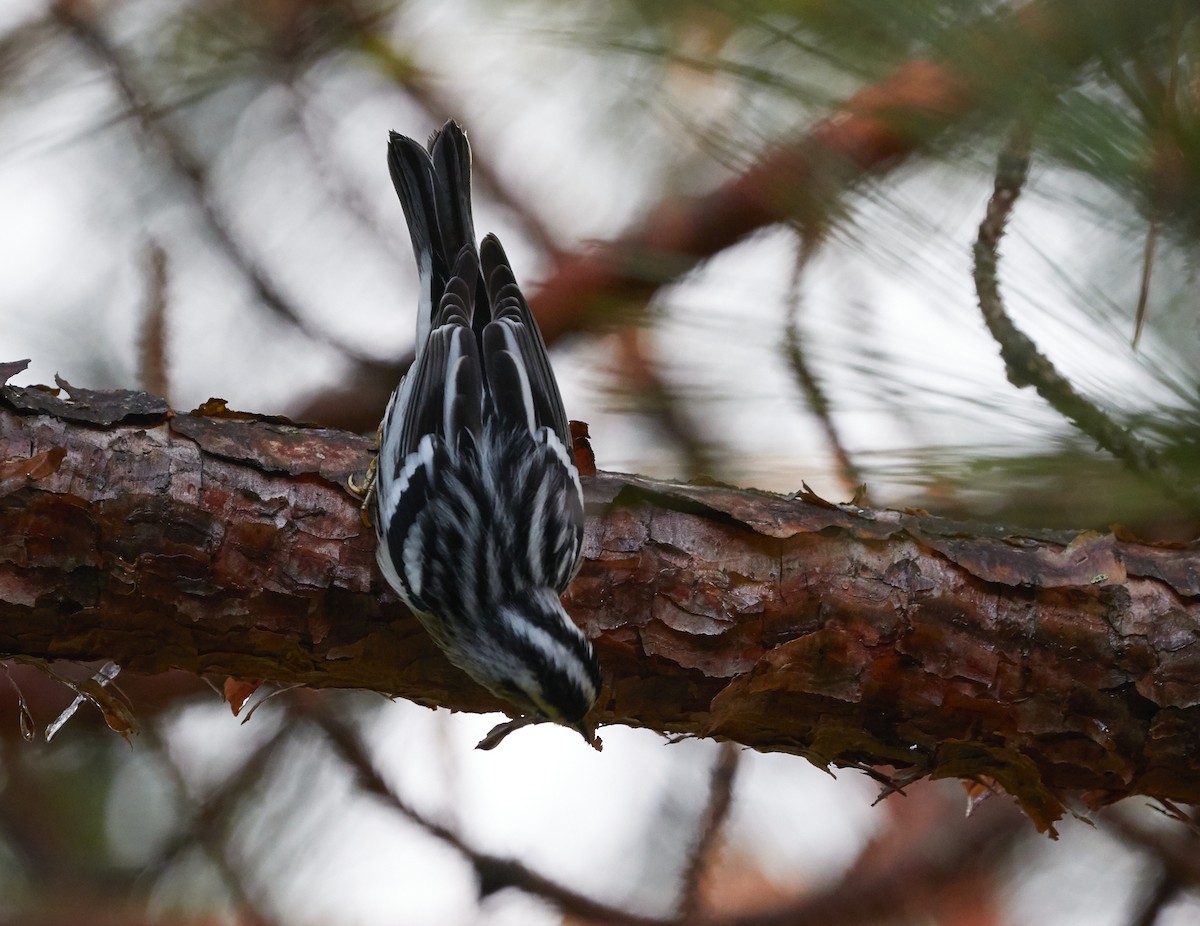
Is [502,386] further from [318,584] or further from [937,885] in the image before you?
[937,885]

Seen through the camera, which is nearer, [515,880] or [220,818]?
[515,880]

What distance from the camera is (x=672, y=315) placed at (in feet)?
4.93

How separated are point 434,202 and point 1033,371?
53.3 inches

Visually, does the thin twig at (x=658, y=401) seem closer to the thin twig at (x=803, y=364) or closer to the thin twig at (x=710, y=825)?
the thin twig at (x=803, y=364)

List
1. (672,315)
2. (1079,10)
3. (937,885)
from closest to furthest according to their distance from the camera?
1. (1079,10)
2. (672,315)
3. (937,885)

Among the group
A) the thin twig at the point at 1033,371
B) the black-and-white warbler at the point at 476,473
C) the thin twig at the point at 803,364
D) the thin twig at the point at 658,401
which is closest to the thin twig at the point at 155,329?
the black-and-white warbler at the point at 476,473

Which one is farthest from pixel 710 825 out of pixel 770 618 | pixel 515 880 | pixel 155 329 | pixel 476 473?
pixel 155 329

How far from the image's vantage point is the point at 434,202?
7.68 feet

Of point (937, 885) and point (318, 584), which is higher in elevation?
point (318, 584)

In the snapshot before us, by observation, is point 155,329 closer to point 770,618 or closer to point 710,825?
point 770,618

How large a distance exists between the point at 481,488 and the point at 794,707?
798 mm

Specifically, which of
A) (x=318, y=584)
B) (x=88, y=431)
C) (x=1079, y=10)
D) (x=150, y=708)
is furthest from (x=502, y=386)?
(x=1079, y=10)

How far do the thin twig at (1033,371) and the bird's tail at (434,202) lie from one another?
119cm

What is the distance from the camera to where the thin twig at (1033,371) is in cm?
133
